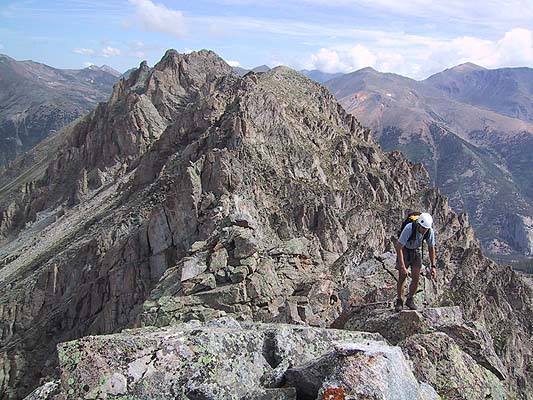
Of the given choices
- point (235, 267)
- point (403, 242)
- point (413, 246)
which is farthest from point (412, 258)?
point (235, 267)

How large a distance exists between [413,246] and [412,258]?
68cm

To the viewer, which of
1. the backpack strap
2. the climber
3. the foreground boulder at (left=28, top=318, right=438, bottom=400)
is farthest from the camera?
the backpack strap

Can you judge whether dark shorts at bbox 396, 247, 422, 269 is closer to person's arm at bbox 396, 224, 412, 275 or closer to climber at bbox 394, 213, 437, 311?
climber at bbox 394, 213, 437, 311

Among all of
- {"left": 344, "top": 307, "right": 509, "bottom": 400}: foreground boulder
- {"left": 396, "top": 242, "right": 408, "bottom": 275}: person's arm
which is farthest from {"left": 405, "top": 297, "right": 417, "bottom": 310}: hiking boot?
{"left": 396, "top": 242, "right": 408, "bottom": 275}: person's arm

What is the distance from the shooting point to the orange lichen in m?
11.0

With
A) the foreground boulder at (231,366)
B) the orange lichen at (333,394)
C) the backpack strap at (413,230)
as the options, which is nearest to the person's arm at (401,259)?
the backpack strap at (413,230)

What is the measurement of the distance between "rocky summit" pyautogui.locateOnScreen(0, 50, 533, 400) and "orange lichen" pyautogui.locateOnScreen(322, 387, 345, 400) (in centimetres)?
4

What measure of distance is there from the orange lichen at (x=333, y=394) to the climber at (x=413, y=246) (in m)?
8.72

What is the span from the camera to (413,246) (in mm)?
20297

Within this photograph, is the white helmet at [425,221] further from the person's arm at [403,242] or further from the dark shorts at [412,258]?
the dark shorts at [412,258]

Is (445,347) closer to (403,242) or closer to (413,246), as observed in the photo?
(403,242)

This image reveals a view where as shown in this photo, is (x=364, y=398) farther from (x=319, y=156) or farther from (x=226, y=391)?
(x=319, y=156)

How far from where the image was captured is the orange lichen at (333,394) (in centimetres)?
1102

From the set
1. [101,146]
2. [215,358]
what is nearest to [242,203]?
[215,358]
